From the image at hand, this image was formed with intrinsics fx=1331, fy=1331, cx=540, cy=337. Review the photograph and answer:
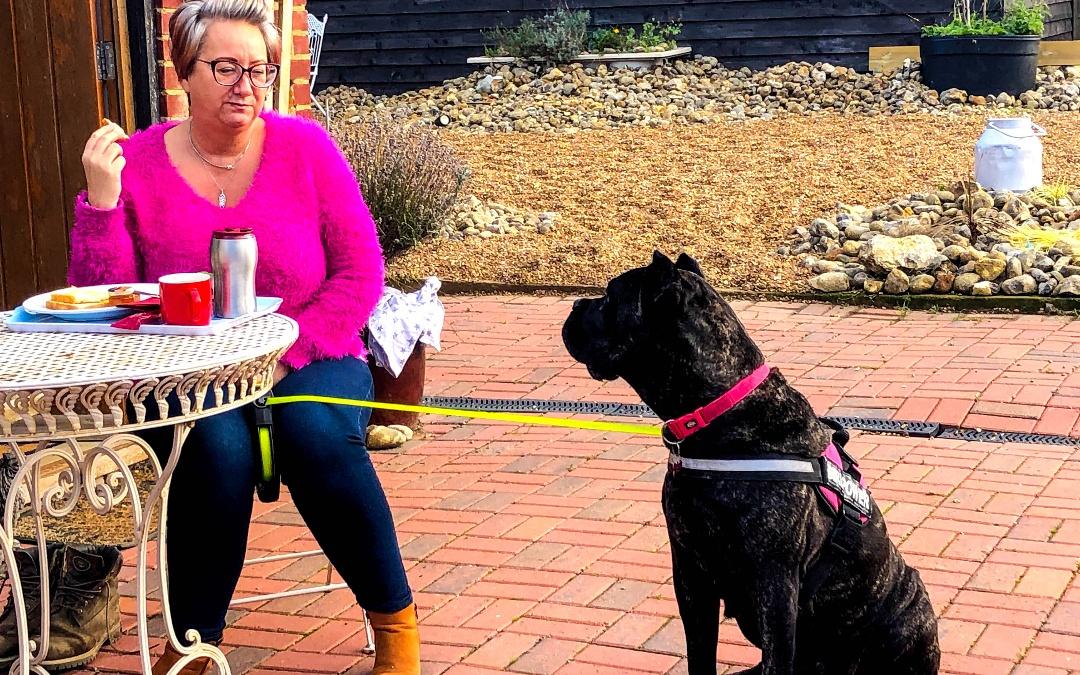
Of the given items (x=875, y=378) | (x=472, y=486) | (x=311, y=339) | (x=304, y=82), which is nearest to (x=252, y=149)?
(x=311, y=339)

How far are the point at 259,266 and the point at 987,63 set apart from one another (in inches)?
442

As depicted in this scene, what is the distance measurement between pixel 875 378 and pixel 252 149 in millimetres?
3440

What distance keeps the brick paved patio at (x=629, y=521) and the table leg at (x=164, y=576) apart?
44 cm

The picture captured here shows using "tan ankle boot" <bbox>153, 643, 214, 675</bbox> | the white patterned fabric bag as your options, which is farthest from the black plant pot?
"tan ankle boot" <bbox>153, 643, 214, 675</bbox>

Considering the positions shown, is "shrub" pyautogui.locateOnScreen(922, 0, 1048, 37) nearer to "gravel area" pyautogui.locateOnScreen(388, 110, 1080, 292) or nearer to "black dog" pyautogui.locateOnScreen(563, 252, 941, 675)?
"gravel area" pyautogui.locateOnScreen(388, 110, 1080, 292)

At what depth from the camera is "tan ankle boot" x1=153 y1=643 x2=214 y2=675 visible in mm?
3172

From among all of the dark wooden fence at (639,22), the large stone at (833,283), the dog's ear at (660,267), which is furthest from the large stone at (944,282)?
the dark wooden fence at (639,22)

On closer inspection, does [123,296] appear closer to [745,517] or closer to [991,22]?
[745,517]

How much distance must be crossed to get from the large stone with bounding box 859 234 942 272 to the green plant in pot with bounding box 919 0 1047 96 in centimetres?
608

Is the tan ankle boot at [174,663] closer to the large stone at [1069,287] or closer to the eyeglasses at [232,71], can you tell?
the eyeglasses at [232,71]

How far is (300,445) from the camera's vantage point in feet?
10.5

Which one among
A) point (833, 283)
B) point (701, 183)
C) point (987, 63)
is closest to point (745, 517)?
point (833, 283)

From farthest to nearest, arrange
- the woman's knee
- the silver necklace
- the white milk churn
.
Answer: the white milk churn, the silver necklace, the woman's knee

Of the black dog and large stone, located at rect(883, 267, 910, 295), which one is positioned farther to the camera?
large stone, located at rect(883, 267, 910, 295)
